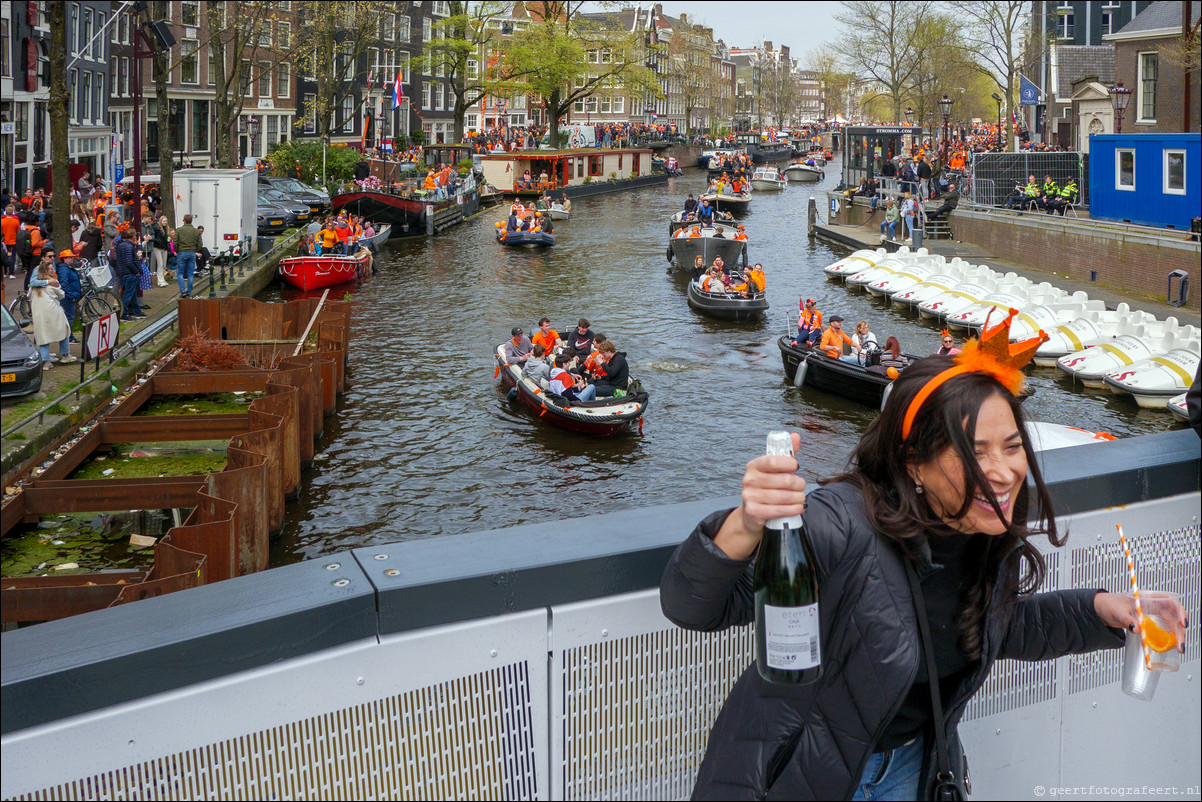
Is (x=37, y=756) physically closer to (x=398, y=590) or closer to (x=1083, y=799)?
(x=398, y=590)

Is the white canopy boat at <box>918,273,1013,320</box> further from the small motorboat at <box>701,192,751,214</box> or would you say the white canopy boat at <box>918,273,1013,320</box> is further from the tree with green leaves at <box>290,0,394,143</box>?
the small motorboat at <box>701,192,751,214</box>

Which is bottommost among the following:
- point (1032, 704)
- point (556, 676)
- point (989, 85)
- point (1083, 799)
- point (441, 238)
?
point (1083, 799)

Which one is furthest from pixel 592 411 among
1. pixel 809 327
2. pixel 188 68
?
pixel 188 68

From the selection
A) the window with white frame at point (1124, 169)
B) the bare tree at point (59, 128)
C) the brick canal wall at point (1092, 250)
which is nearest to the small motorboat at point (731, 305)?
the brick canal wall at point (1092, 250)

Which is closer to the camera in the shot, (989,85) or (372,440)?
(372,440)

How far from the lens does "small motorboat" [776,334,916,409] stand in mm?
21414

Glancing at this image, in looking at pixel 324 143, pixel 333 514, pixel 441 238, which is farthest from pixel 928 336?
pixel 324 143

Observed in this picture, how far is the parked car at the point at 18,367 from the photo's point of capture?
51.0 feet

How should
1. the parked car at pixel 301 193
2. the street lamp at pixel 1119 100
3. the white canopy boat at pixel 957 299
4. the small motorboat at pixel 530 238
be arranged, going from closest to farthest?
the white canopy boat at pixel 957 299 → the street lamp at pixel 1119 100 → the small motorboat at pixel 530 238 → the parked car at pixel 301 193

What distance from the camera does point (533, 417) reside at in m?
20.7

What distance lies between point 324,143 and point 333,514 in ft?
135

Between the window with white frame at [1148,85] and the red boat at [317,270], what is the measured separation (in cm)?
2910

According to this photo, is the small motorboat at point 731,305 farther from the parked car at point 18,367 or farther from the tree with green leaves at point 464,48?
the tree with green leaves at point 464,48

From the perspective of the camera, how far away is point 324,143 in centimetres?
5378
